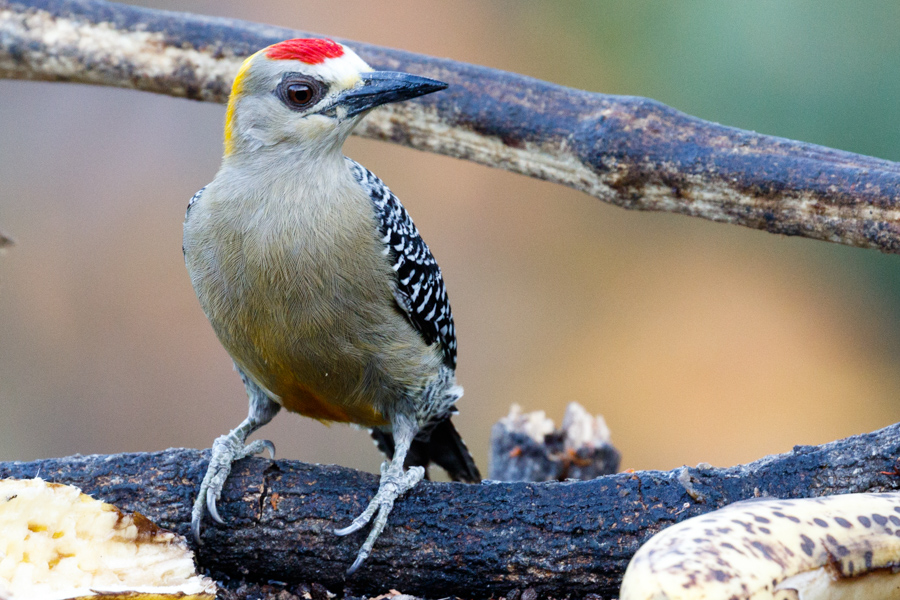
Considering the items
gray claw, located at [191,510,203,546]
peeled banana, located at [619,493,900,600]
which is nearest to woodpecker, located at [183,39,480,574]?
gray claw, located at [191,510,203,546]

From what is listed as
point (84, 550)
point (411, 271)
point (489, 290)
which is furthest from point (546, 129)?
point (489, 290)

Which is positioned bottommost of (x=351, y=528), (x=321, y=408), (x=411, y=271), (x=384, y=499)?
(x=351, y=528)

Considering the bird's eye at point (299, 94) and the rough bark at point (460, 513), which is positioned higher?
the bird's eye at point (299, 94)

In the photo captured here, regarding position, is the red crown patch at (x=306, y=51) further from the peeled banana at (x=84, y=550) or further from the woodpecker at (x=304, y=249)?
the peeled banana at (x=84, y=550)

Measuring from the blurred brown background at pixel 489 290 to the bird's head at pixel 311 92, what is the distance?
5327mm

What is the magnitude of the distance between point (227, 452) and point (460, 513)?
961 millimetres

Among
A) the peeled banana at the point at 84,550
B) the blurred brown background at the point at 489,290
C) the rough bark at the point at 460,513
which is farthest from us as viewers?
the blurred brown background at the point at 489,290

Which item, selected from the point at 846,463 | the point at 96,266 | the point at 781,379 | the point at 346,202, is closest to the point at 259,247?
the point at 346,202

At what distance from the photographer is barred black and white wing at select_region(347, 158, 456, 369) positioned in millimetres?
3424

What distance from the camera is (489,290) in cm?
903

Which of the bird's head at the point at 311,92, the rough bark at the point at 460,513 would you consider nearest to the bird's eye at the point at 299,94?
the bird's head at the point at 311,92

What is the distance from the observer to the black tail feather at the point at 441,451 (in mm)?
4391

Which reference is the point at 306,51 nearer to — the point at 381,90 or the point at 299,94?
the point at 299,94

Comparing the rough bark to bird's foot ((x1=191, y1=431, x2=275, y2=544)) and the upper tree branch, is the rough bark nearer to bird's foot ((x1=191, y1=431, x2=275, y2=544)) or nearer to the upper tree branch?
bird's foot ((x1=191, y1=431, x2=275, y2=544))
